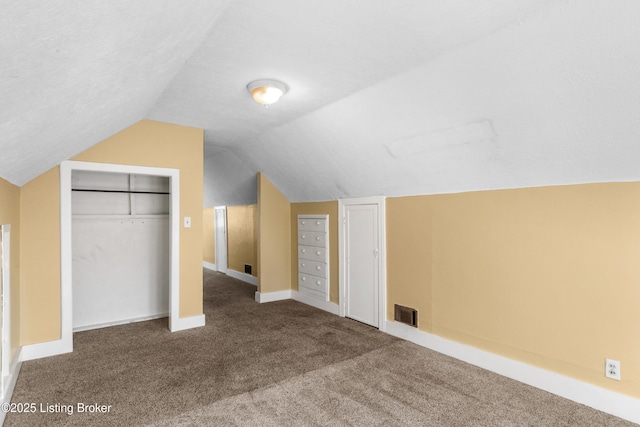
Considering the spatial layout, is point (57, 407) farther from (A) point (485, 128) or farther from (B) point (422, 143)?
(A) point (485, 128)

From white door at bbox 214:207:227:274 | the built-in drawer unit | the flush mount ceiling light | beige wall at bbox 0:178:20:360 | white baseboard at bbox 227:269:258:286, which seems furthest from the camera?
white door at bbox 214:207:227:274

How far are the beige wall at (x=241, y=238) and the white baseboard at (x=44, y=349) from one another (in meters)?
3.37

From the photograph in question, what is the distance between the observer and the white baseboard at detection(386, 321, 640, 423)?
225cm

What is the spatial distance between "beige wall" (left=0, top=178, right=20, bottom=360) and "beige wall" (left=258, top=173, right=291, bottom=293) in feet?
9.46

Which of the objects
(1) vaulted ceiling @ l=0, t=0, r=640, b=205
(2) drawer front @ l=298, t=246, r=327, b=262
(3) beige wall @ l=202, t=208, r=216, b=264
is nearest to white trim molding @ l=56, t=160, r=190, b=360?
(1) vaulted ceiling @ l=0, t=0, r=640, b=205

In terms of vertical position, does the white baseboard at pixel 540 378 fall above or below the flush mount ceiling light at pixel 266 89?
below

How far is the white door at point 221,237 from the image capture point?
25.1 feet

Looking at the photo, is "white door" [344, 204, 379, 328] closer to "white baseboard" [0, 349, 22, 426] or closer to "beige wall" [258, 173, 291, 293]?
"beige wall" [258, 173, 291, 293]

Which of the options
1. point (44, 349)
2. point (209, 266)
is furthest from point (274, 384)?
point (209, 266)

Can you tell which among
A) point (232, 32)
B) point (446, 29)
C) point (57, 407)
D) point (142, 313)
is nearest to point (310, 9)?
point (232, 32)

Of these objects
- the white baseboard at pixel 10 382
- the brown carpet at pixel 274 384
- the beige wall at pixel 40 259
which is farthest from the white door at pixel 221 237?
the white baseboard at pixel 10 382

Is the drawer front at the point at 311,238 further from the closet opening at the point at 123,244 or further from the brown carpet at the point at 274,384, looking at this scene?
the closet opening at the point at 123,244

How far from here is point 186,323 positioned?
4.04 meters

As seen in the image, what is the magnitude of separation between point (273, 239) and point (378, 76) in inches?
134
